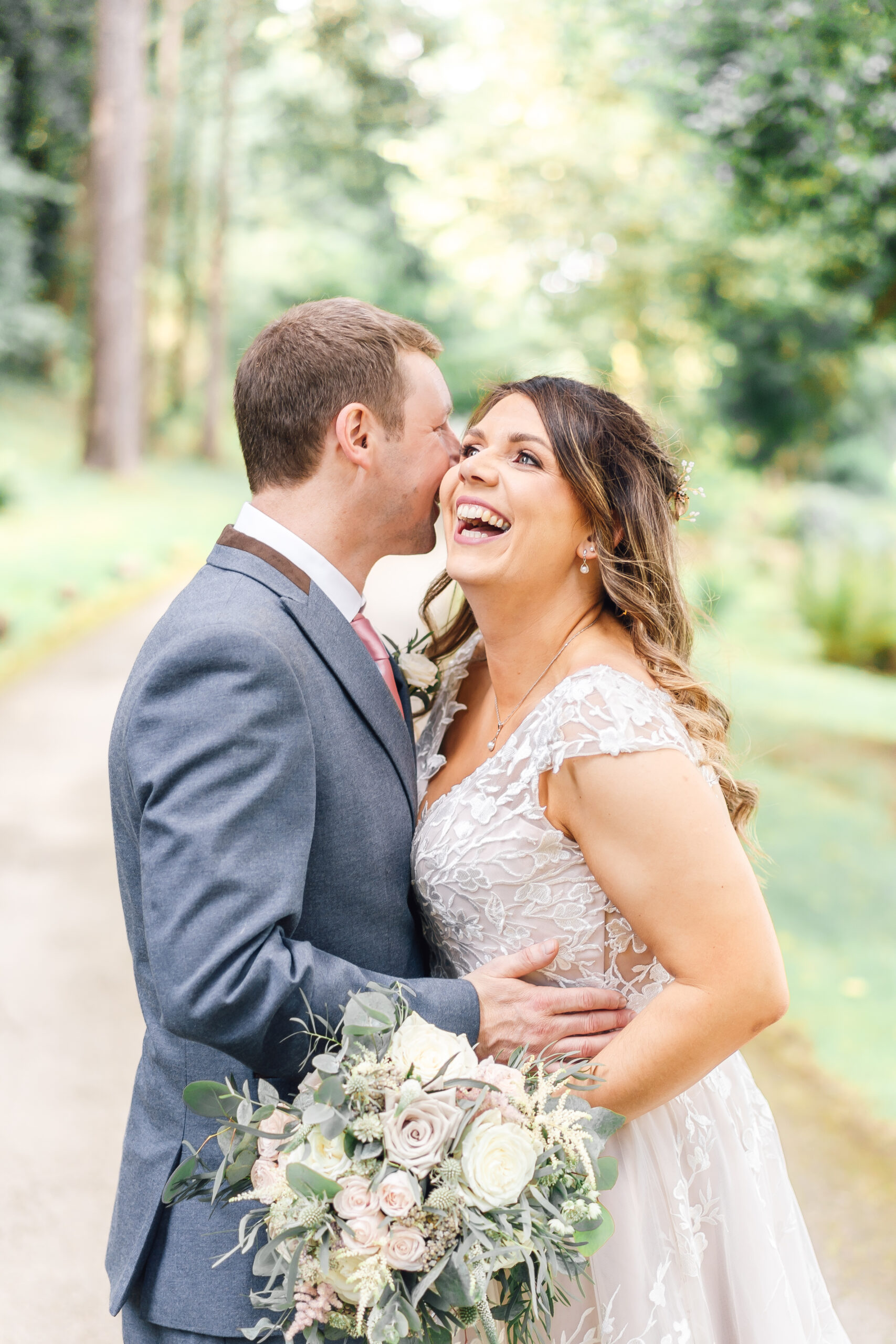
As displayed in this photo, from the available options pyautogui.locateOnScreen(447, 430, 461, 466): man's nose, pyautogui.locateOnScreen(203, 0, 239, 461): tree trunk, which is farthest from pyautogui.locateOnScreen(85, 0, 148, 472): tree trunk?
pyautogui.locateOnScreen(447, 430, 461, 466): man's nose

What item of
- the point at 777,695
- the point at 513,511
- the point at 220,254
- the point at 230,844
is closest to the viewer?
the point at 230,844

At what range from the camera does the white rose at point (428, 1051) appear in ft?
4.69

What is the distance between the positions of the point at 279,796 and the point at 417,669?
0.90 metres

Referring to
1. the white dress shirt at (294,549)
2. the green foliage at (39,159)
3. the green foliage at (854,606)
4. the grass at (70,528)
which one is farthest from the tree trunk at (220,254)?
the white dress shirt at (294,549)

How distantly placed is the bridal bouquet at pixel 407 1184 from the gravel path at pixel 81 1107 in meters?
1.92

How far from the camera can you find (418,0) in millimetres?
11766

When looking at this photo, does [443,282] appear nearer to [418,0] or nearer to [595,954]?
[418,0]

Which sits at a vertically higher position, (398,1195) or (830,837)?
(398,1195)

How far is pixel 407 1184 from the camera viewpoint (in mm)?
1362

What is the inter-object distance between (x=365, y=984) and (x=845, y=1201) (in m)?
3.00

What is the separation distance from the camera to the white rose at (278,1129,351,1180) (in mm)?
1395

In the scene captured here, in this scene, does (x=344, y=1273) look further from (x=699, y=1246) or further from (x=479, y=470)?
(x=479, y=470)

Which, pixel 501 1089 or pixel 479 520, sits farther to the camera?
pixel 479 520

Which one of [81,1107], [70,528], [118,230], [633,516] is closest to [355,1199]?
[633,516]
